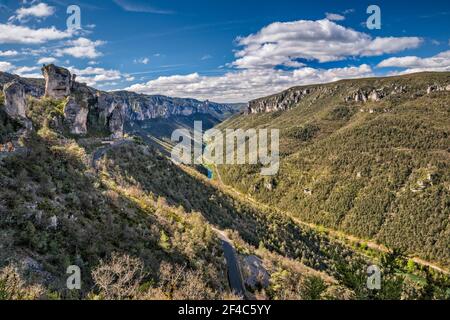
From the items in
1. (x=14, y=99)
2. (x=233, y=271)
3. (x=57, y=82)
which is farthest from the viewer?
(x=57, y=82)

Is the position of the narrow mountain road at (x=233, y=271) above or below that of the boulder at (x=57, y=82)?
below

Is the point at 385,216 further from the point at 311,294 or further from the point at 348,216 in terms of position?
the point at 311,294

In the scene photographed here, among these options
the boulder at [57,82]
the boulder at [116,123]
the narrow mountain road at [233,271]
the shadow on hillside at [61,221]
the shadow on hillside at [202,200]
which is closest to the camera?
the shadow on hillside at [61,221]

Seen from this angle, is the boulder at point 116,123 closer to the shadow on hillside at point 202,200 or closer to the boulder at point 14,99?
the shadow on hillside at point 202,200

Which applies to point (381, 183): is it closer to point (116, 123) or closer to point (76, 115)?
point (116, 123)

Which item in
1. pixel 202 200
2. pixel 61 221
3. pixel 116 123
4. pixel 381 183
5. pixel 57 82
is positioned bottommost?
pixel 381 183

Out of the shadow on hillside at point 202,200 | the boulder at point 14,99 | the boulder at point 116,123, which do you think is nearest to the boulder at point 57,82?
the boulder at point 116,123

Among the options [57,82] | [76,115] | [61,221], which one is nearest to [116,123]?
[76,115]

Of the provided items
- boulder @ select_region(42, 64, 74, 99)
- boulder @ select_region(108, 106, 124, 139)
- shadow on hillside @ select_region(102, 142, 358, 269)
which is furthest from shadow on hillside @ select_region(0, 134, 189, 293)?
boulder @ select_region(108, 106, 124, 139)

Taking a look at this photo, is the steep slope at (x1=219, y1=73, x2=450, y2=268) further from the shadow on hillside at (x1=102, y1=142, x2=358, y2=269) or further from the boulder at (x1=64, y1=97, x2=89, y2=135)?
the boulder at (x1=64, y1=97, x2=89, y2=135)
